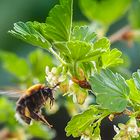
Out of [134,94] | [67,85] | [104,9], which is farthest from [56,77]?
[104,9]

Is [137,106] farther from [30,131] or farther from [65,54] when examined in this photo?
[30,131]

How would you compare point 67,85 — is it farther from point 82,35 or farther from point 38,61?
point 38,61

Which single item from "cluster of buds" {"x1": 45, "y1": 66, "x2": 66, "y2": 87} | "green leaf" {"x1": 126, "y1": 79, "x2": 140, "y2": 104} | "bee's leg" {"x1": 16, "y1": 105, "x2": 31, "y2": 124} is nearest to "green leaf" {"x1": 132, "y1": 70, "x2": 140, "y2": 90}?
"green leaf" {"x1": 126, "y1": 79, "x2": 140, "y2": 104}

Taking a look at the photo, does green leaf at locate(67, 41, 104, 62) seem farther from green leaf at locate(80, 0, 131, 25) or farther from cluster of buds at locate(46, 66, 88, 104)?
green leaf at locate(80, 0, 131, 25)

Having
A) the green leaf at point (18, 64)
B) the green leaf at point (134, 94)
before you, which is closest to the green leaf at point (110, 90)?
the green leaf at point (134, 94)

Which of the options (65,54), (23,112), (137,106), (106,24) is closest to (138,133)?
(137,106)
